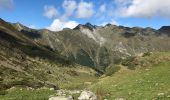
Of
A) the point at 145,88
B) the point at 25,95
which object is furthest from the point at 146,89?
the point at 25,95

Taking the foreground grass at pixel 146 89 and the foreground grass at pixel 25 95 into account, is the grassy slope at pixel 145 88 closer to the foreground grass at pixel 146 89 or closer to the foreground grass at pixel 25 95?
the foreground grass at pixel 146 89

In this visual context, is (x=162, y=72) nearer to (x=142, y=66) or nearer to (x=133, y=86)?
(x=133, y=86)

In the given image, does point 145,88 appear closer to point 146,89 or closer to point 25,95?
point 146,89

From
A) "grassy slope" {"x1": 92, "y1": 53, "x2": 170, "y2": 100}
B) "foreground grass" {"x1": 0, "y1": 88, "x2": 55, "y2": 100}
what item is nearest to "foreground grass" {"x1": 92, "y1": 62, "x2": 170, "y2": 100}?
"grassy slope" {"x1": 92, "y1": 53, "x2": 170, "y2": 100}

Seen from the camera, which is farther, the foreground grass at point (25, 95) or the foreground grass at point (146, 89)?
the foreground grass at point (25, 95)

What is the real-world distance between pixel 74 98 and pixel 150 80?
46.6ft

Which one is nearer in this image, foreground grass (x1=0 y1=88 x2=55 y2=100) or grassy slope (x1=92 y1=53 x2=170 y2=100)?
grassy slope (x1=92 y1=53 x2=170 y2=100)

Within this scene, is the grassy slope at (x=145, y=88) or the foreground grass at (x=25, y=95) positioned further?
the foreground grass at (x=25, y=95)

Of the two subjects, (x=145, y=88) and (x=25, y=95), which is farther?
(x=145, y=88)

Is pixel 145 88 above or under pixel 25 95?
under

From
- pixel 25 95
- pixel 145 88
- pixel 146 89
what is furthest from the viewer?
pixel 145 88

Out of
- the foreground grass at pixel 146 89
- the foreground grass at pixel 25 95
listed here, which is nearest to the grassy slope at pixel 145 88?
the foreground grass at pixel 146 89

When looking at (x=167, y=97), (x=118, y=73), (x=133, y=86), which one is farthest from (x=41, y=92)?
(x=118, y=73)

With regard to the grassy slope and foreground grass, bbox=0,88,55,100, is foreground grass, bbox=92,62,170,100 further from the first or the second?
foreground grass, bbox=0,88,55,100
